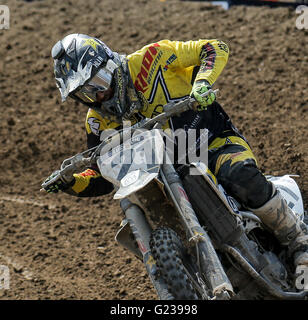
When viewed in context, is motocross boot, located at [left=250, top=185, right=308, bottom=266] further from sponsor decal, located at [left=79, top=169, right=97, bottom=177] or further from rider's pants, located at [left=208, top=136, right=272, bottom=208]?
sponsor decal, located at [left=79, top=169, right=97, bottom=177]

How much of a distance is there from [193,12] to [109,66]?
19.1 ft

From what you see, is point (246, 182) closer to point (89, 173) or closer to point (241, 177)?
point (241, 177)

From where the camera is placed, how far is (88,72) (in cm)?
464

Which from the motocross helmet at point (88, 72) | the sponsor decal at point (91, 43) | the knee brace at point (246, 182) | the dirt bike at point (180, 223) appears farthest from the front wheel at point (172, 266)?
the sponsor decal at point (91, 43)

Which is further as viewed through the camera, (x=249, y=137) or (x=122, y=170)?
(x=249, y=137)

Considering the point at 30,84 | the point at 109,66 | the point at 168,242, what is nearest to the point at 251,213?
the point at 168,242

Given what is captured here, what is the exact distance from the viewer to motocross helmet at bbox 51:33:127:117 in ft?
15.3

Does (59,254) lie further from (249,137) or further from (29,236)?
(249,137)

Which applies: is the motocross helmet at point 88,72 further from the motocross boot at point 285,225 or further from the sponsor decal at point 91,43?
the motocross boot at point 285,225

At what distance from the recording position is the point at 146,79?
5.05m

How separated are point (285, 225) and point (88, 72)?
1.86m

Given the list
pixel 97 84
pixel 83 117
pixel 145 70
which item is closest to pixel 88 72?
pixel 97 84

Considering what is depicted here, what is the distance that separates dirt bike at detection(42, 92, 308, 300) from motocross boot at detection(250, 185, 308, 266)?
0.13 m
